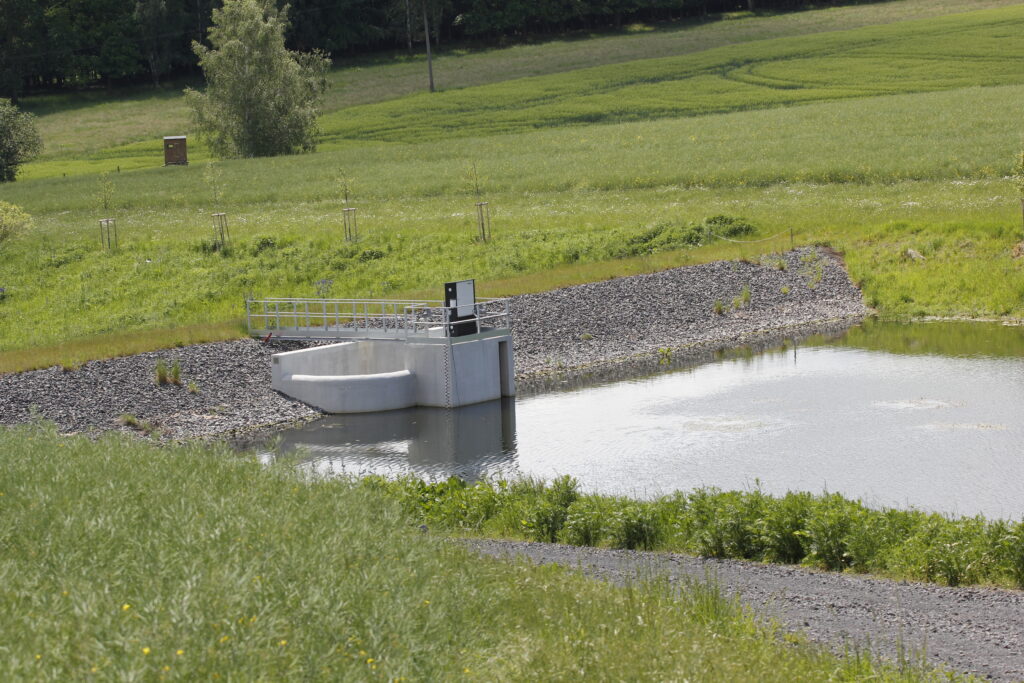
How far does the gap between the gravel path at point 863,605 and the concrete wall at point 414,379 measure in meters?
19.7

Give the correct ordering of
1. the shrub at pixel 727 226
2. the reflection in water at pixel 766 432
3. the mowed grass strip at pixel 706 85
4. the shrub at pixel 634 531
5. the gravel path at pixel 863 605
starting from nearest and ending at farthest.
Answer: the gravel path at pixel 863 605
the shrub at pixel 634 531
the reflection in water at pixel 766 432
the shrub at pixel 727 226
the mowed grass strip at pixel 706 85

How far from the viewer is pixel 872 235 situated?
178 feet

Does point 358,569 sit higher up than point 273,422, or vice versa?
point 358,569

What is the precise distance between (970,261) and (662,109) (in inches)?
2091

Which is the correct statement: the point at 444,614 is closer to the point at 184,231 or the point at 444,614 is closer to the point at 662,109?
the point at 184,231

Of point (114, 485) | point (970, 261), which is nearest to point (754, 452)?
point (114, 485)

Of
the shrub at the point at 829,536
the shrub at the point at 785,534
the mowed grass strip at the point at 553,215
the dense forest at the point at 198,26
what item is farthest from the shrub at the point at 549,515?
the dense forest at the point at 198,26

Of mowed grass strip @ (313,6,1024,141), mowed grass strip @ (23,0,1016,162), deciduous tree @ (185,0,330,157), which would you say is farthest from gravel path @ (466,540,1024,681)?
mowed grass strip @ (23,0,1016,162)

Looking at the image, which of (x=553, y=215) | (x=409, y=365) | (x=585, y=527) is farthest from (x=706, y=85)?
(x=585, y=527)

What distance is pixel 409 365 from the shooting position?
128 feet

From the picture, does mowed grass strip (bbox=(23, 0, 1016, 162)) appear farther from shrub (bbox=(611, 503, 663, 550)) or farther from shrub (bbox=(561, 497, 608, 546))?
shrub (bbox=(611, 503, 663, 550))

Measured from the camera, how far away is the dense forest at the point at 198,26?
135 m

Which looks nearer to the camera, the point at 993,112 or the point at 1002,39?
the point at 993,112

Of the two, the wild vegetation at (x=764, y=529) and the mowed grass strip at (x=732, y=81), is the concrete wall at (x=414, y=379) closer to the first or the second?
the wild vegetation at (x=764, y=529)
